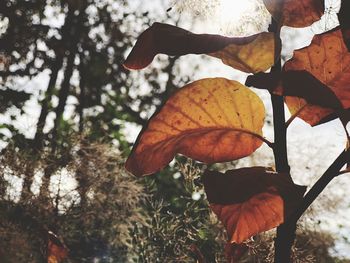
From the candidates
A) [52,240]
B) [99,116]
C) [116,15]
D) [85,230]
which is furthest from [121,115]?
[52,240]

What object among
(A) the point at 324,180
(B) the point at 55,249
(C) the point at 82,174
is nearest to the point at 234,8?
(A) the point at 324,180

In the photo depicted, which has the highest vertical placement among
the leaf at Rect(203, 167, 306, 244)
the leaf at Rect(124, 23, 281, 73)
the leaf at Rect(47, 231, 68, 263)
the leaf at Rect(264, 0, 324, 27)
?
the leaf at Rect(264, 0, 324, 27)

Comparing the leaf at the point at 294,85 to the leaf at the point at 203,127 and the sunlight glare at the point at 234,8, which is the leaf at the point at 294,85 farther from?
the sunlight glare at the point at 234,8

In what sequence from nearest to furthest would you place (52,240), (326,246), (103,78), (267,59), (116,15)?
(267,59) < (52,240) < (326,246) < (116,15) < (103,78)

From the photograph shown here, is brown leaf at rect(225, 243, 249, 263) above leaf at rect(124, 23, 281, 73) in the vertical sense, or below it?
below

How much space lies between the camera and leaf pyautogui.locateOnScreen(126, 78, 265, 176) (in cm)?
37

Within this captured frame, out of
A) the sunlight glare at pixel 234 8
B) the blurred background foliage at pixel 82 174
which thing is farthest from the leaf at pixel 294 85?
the blurred background foliage at pixel 82 174

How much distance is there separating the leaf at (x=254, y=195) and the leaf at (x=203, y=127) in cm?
5

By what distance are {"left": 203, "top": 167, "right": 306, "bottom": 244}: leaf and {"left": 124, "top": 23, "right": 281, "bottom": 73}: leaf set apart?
0.09 m

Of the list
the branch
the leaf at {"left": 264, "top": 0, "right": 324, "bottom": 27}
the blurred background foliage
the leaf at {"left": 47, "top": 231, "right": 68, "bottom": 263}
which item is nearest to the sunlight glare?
the leaf at {"left": 264, "top": 0, "right": 324, "bottom": 27}

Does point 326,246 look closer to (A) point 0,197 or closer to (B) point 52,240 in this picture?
(A) point 0,197

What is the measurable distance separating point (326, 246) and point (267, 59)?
557 cm

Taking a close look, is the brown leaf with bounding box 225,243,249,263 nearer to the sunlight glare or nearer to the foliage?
the foliage

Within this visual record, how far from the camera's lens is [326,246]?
545cm
